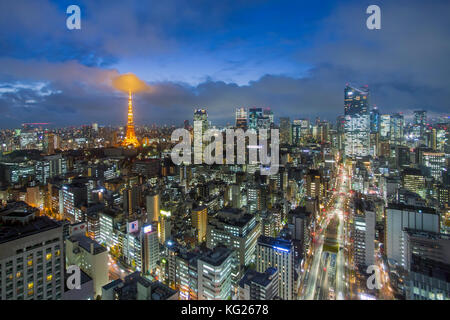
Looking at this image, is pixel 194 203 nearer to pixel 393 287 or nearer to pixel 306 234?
pixel 306 234

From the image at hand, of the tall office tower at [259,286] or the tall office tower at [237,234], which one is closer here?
the tall office tower at [259,286]

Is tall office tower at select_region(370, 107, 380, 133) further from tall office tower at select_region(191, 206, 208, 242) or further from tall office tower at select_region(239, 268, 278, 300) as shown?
tall office tower at select_region(239, 268, 278, 300)

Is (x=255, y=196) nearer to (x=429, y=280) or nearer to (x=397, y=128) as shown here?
(x=429, y=280)

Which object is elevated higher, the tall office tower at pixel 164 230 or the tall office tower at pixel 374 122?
the tall office tower at pixel 374 122

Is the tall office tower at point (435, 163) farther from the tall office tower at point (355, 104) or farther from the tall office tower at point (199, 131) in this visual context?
the tall office tower at point (199, 131)

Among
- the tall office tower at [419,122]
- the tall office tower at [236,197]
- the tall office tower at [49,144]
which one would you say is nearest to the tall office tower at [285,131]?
the tall office tower at [419,122]

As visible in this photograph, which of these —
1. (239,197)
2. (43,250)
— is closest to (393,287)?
(43,250)
